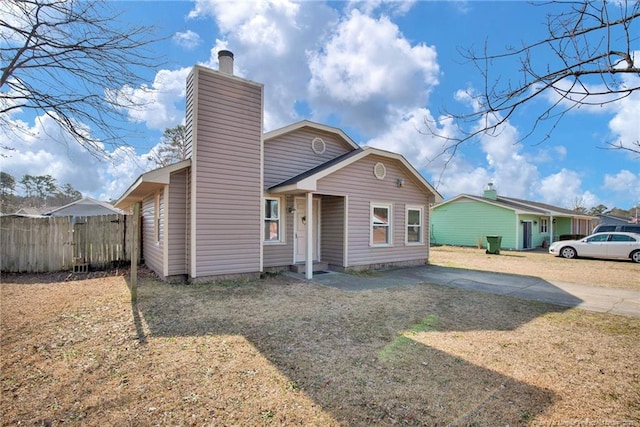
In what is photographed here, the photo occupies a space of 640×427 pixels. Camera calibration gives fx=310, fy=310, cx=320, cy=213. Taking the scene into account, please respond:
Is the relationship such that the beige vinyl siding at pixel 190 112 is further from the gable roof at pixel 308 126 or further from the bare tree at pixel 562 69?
the bare tree at pixel 562 69

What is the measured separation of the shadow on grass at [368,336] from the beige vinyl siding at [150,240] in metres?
1.02

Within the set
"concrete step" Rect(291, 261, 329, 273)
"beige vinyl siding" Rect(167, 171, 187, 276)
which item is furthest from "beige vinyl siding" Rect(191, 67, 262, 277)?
"concrete step" Rect(291, 261, 329, 273)

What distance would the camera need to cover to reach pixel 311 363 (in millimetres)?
3791

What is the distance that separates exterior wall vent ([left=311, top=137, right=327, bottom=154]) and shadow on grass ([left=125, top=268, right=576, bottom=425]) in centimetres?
494

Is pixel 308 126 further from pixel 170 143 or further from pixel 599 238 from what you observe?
pixel 170 143

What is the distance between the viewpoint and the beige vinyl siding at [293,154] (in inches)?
391

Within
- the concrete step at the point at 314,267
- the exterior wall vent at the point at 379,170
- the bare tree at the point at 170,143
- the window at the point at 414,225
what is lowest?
the concrete step at the point at 314,267

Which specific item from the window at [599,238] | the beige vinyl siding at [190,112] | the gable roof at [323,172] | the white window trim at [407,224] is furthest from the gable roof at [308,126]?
the window at [599,238]

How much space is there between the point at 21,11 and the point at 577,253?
68.6 feet

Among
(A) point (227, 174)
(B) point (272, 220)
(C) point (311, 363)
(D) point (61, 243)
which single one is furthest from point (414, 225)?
(D) point (61, 243)

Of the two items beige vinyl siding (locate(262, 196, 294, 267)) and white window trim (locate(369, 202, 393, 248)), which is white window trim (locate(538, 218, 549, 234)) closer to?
white window trim (locate(369, 202, 393, 248))

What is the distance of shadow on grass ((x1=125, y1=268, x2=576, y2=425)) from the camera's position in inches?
116

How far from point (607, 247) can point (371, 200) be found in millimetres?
12739

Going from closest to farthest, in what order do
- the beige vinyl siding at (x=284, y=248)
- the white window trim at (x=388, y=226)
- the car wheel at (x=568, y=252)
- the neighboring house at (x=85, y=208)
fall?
the beige vinyl siding at (x=284, y=248)
the white window trim at (x=388, y=226)
the car wheel at (x=568, y=252)
the neighboring house at (x=85, y=208)
